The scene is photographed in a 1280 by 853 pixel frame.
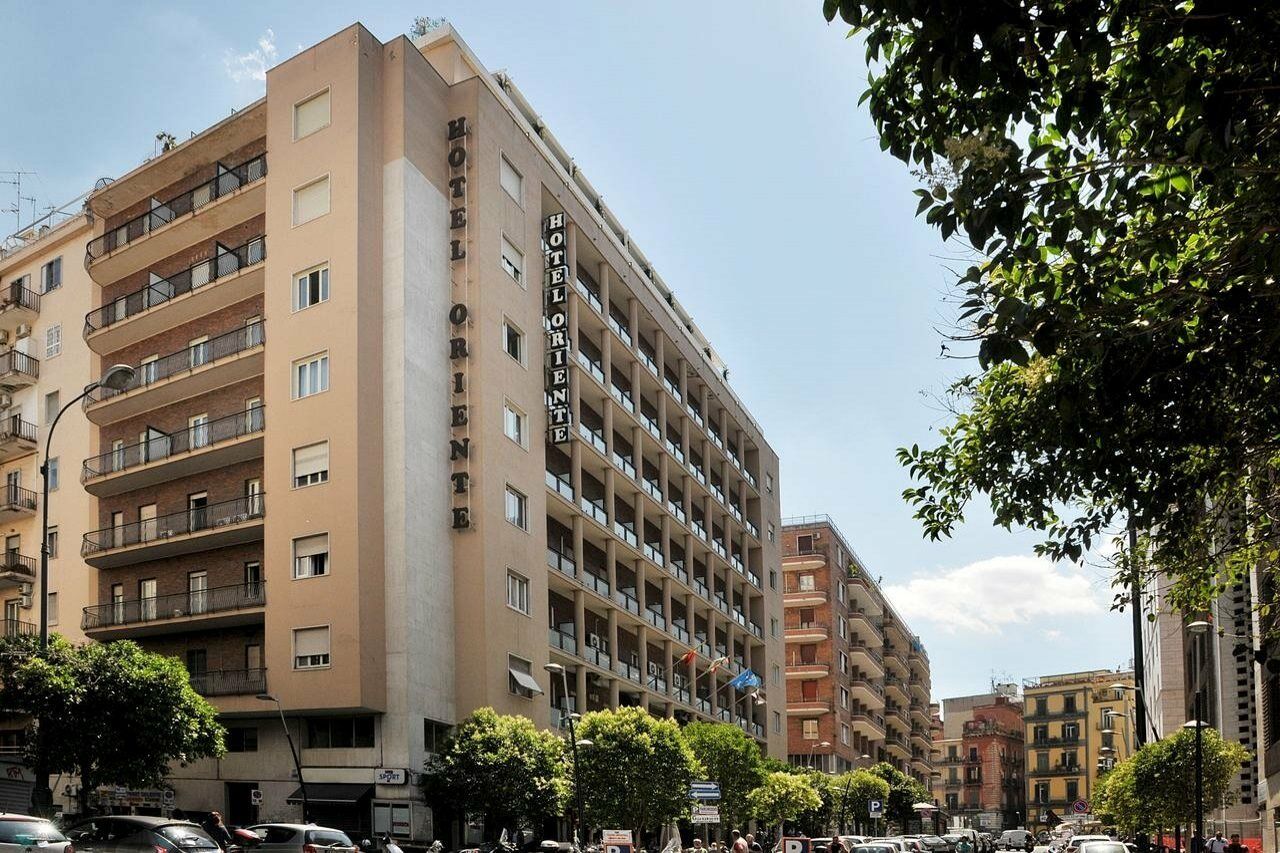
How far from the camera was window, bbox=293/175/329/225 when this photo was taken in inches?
1741

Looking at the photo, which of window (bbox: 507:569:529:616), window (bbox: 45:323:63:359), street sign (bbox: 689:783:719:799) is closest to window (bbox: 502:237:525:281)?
window (bbox: 507:569:529:616)

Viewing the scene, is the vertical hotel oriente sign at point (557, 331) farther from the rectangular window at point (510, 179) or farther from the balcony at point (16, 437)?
the balcony at point (16, 437)

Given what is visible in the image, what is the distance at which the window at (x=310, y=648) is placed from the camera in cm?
4097

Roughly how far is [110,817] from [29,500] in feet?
113

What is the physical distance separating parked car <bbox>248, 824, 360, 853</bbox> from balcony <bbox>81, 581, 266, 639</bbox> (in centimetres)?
1708

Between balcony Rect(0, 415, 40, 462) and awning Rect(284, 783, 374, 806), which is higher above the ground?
balcony Rect(0, 415, 40, 462)

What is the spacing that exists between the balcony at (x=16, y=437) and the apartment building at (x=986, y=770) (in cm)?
10885

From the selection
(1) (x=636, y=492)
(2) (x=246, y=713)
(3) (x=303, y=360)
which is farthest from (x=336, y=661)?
(1) (x=636, y=492)

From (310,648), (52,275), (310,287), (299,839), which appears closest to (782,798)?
(310,648)

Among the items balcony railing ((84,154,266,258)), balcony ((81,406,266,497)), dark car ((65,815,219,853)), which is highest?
balcony railing ((84,154,266,258))

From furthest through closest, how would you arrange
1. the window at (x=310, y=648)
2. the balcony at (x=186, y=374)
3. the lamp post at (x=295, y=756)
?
the balcony at (x=186, y=374) < the window at (x=310, y=648) < the lamp post at (x=295, y=756)

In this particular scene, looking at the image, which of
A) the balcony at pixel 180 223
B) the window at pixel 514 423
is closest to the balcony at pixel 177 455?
the balcony at pixel 180 223

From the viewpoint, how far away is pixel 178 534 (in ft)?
150

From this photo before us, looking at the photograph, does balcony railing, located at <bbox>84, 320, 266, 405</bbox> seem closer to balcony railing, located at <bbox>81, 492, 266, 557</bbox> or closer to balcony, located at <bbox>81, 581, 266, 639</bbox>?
balcony railing, located at <bbox>81, 492, 266, 557</bbox>
